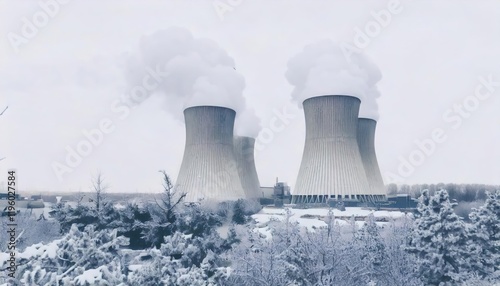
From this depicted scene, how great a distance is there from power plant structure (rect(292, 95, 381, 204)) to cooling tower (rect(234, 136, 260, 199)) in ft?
18.0

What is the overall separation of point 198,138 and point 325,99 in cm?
672

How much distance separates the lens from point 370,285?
761 cm

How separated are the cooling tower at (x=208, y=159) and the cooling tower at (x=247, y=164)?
4776 millimetres

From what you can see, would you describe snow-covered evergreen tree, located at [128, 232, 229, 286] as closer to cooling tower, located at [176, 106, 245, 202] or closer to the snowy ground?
the snowy ground

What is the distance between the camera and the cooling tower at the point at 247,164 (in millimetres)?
29766

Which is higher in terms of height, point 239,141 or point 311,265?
point 239,141

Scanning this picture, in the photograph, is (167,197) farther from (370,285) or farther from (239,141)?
(239,141)

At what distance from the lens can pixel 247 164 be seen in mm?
A: 30906

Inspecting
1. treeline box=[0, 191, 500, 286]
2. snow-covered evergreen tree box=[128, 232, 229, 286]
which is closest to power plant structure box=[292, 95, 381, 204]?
treeline box=[0, 191, 500, 286]

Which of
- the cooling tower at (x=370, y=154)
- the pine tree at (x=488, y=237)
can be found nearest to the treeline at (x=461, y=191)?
the cooling tower at (x=370, y=154)

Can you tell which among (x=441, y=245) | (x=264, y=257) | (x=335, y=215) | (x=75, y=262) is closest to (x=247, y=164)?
(x=335, y=215)

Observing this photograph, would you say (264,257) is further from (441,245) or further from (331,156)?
(331,156)

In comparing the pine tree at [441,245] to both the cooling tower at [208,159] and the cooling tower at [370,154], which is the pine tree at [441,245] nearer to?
the cooling tower at [208,159]

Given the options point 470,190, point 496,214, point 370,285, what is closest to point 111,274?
point 370,285
